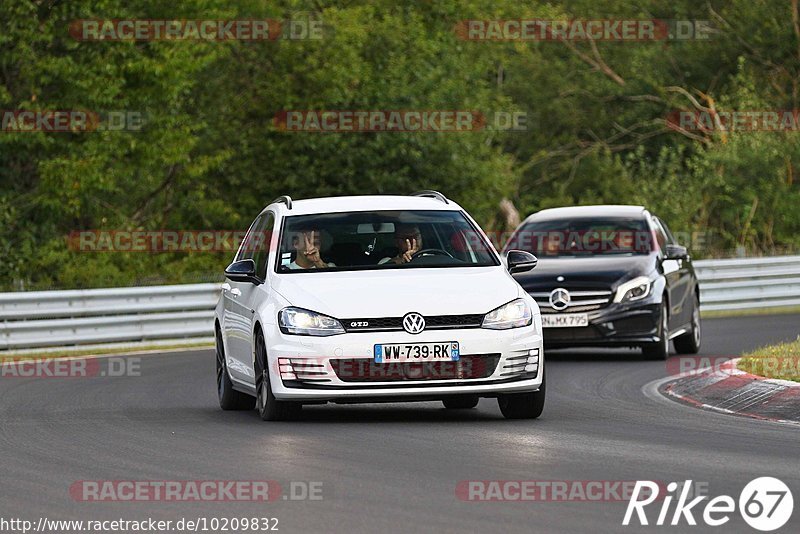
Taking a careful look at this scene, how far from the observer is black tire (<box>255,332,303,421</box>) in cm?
1321

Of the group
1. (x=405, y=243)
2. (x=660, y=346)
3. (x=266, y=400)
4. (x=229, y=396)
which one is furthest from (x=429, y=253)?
(x=660, y=346)

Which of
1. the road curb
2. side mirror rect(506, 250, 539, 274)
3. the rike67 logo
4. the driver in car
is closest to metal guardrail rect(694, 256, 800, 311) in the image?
the road curb

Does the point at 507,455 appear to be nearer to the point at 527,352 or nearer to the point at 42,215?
the point at 527,352

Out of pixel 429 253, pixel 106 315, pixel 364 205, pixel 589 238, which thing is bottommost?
pixel 106 315

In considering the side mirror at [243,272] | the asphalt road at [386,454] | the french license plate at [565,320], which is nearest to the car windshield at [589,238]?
the french license plate at [565,320]

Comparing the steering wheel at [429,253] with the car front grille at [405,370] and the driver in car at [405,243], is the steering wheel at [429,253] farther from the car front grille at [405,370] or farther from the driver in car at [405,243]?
the car front grille at [405,370]

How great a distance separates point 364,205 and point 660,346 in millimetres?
6672

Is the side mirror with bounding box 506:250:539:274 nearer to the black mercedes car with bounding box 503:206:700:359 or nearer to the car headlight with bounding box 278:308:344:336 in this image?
the car headlight with bounding box 278:308:344:336

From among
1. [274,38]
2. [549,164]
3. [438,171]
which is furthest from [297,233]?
[549,164]

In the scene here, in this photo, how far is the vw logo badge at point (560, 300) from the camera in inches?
789

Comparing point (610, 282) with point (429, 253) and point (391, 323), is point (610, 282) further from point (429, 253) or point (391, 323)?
point (391, 323)

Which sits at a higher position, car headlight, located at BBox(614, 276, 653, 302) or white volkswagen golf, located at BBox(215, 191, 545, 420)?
white volkswagen golf, located at BBox(215, 191, 545, 420)

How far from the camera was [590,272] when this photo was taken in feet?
66.4

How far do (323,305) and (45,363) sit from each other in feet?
32.9
